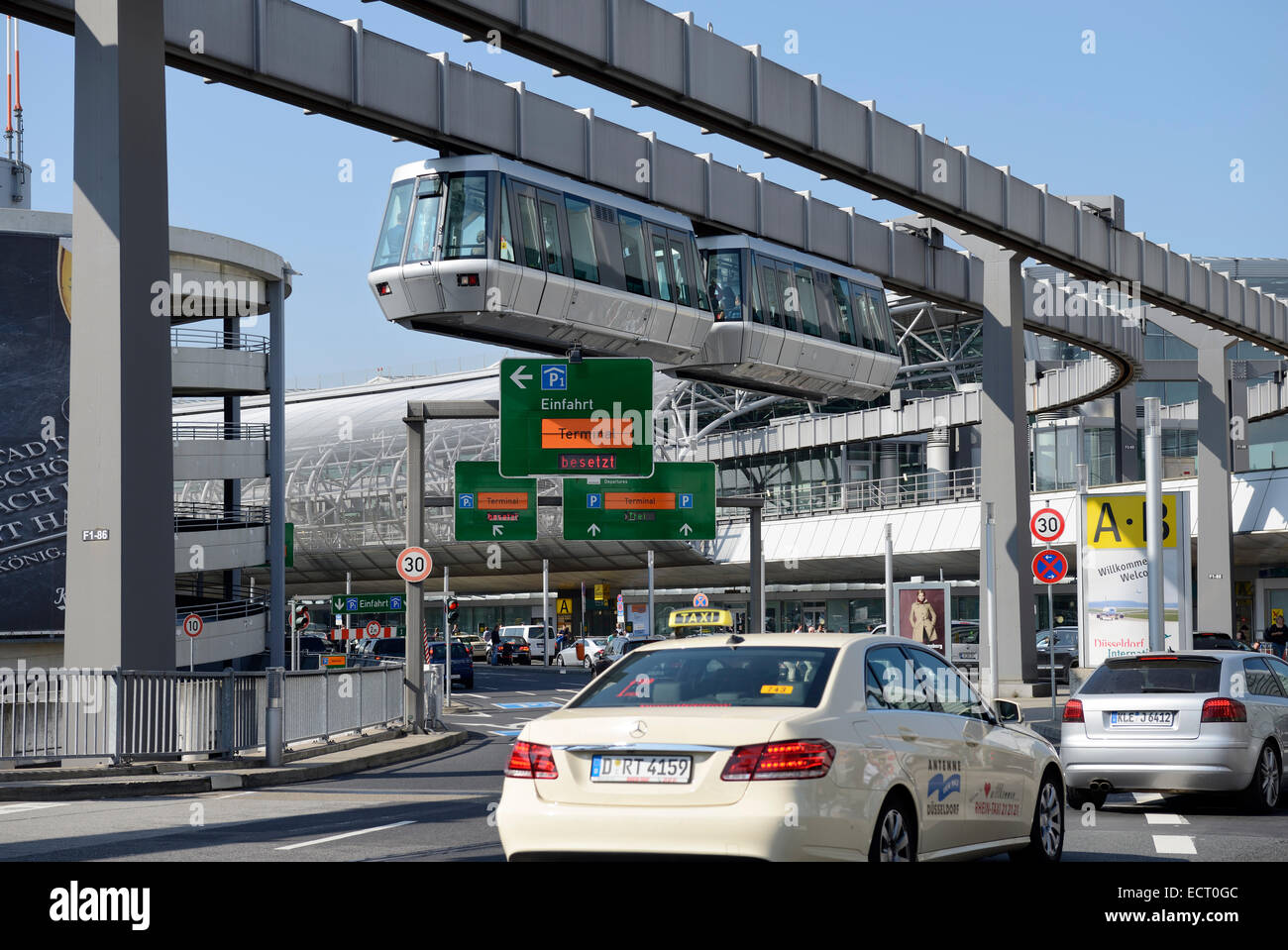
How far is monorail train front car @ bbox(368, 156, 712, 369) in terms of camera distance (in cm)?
2488

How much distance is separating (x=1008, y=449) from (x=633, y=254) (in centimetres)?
1274

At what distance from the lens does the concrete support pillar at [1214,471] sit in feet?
160

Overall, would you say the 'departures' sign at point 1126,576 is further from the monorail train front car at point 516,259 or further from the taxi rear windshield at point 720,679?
the taxi rear windshield at point 720,679

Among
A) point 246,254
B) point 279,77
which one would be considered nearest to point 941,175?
point 279,77

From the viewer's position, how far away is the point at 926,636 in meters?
31.2

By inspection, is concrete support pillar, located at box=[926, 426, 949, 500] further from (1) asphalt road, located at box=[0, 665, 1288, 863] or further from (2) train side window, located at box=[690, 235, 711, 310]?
(1) asphalt road, located at box=[0, 665, 1288, 863]

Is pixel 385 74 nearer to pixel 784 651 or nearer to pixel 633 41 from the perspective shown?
pixel 633 41

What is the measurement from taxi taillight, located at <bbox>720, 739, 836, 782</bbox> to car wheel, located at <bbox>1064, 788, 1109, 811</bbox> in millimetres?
8142

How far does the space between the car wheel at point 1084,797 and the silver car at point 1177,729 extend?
0.03m

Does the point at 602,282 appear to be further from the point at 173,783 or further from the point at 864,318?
the point at 173,783

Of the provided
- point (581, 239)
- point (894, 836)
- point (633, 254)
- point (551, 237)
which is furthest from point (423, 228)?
point (894, 836)

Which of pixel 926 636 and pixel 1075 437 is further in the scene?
pixel 1075 437

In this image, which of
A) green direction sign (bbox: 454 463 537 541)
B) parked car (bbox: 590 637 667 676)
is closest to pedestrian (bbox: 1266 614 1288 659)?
parked car (bbox: 590 637 667 676)

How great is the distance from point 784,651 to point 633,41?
1612cm
